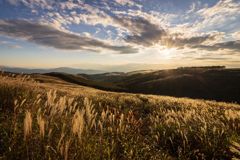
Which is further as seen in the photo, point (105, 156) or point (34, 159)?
point (105, 156)

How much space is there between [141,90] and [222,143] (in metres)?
54.9

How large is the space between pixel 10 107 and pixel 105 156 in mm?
3455

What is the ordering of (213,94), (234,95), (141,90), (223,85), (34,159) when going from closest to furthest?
(34,159) → (234,95) → (213,94) → (223,85) → (141,90)

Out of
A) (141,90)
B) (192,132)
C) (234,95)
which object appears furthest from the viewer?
(141,90)

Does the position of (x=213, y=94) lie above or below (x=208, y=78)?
below

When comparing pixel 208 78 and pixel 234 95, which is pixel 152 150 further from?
pixel 208 78

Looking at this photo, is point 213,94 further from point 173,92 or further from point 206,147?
point 206,147

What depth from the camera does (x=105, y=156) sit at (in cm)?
224

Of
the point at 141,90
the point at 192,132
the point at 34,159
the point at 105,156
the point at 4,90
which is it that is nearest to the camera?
the point at 34,159

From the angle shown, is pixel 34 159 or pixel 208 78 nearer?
pixel 34 159

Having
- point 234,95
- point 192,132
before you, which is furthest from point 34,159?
point 234,95

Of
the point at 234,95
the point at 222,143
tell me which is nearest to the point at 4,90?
the point at 222,143

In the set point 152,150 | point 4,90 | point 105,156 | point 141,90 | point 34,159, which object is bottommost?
point 141,90

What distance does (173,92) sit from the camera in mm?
47344
